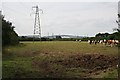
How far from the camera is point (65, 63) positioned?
18.5 metres

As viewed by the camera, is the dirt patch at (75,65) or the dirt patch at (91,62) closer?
the dirt patch at (75,65)

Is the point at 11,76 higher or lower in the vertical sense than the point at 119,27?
lower

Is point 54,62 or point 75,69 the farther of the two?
point 54,62

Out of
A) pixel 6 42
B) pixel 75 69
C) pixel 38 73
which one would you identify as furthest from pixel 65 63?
pixel 6 42

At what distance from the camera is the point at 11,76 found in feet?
44.3

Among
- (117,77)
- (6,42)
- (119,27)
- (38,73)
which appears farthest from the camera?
(6,42)

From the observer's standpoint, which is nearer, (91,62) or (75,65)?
(75,65)

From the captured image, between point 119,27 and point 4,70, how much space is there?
6487 mm

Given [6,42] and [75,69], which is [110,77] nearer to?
[75,69]

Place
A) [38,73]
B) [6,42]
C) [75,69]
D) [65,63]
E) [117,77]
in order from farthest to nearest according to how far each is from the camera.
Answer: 1. [6,42]
2. [65,63]
3. [75,69]
4. [38,73]
5. [117,77]

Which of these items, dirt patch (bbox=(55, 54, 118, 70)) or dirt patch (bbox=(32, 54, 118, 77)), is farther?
dirt patch (bbox=(55, 54, 118, 70))

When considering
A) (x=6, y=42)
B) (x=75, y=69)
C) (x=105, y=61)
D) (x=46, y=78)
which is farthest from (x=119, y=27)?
(x=6, y=42)

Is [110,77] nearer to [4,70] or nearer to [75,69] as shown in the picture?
[75,69]

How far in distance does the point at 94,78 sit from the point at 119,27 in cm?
280
